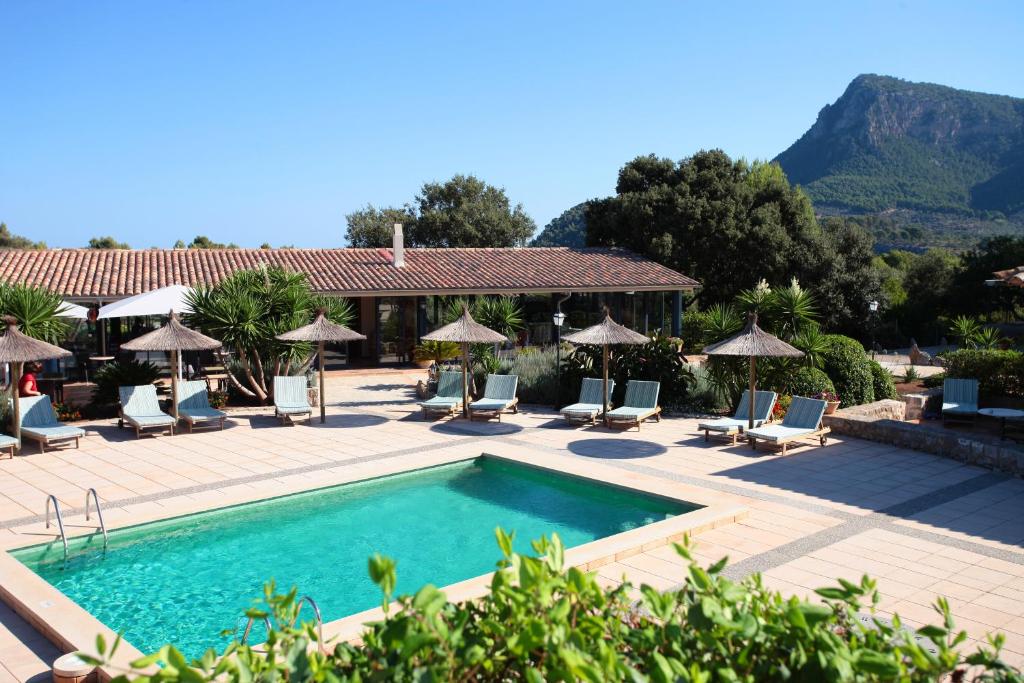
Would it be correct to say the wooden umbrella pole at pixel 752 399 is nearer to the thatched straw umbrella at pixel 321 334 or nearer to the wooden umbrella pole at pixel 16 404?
the thatched straw umbrella at pixel 321 334

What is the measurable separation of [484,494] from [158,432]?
6575 mm

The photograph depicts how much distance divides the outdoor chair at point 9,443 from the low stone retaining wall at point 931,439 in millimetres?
12735

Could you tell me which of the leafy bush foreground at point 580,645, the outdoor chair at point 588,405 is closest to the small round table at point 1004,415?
the outdoor chair at point 588,405

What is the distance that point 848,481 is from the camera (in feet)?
33.7

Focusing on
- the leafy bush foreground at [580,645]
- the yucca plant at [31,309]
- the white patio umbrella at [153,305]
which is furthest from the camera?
the white patio umbrella at [153,305]

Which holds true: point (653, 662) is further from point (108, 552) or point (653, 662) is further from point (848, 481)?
point (848, 481)

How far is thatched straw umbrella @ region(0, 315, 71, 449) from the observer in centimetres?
1176

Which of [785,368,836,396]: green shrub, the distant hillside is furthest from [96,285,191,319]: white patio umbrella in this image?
the distant hillside

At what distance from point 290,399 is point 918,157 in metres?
88.2

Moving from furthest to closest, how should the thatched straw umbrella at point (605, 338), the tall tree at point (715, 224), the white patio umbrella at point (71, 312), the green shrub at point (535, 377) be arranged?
the tall tree at point (715, 224) < the green shrub at point (535, 377) < the white patio umbrella at point (71, 312) < the thatched straw umbrella at point (605, 338)

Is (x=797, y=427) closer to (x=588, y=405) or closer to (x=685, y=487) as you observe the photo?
(x=685, y=487)

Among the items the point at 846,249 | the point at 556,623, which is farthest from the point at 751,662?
the point at 846,249

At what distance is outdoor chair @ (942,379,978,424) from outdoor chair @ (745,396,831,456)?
2295 millimetres

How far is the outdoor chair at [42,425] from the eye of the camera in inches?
488
